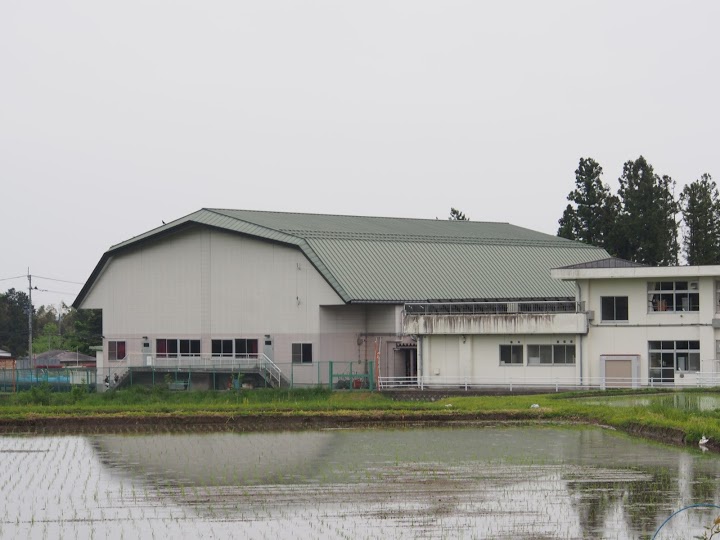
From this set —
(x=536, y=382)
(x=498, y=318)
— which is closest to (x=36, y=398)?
(x=498, y=318)

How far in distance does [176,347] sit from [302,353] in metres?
6.54

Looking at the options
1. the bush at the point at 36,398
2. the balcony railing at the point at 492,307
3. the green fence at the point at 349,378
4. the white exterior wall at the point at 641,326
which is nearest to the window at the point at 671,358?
the white exterior wall at the point at 641,326

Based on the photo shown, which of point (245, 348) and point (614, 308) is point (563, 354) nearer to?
point (614, 308)

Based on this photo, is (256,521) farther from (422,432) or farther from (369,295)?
(369,295)

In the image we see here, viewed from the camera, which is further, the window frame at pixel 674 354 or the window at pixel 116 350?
the window at pixel 116 350

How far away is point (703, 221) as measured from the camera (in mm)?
66312

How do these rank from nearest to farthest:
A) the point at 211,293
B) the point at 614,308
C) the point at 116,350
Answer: the point at 614,308, the point at 211,293, the point at 116,350

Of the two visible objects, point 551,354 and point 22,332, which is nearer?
point 551,354

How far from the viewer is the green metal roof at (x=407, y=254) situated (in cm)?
4725

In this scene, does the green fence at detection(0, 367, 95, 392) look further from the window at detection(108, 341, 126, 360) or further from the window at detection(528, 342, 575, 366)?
the window at detection(528, 342, 575, 366)

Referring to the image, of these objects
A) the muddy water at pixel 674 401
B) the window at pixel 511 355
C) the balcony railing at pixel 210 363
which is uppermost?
the window at pixel 511 355

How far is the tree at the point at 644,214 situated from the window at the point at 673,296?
81.5ft

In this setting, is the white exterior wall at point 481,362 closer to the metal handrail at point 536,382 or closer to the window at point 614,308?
the metal handrail at point 536,382

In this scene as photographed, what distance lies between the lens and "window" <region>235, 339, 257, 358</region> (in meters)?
48.4
